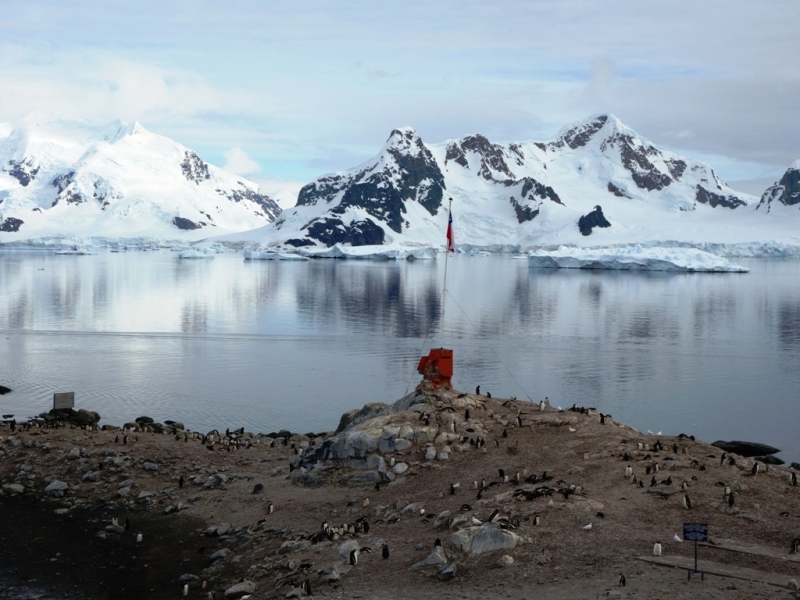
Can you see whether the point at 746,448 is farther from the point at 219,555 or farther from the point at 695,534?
the point at 219,555

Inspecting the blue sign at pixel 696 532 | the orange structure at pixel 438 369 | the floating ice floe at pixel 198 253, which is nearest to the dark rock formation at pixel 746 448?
the orange structure at pixel 438 369

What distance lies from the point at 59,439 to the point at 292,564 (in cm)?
1008

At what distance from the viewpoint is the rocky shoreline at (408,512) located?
11.0 metres

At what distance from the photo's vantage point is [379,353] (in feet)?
134

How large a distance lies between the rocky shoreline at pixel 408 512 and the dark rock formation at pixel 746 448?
22.5 feet

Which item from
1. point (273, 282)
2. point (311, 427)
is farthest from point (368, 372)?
point (273, 282)

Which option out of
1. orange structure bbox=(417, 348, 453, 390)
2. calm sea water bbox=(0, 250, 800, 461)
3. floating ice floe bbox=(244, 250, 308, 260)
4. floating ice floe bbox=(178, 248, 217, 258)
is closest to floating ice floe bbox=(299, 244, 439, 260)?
floating ice floe bbox=(244, 250, 308, 260)

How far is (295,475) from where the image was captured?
1670cm

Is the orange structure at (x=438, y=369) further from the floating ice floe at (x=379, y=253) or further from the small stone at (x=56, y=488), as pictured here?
the floating ice floe at (x=379, y=253)

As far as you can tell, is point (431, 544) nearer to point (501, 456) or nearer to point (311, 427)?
point (501, 456)

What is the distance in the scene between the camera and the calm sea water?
95.5 ft

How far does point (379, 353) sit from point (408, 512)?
90.0 feet

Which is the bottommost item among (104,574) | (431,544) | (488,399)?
(104,574)

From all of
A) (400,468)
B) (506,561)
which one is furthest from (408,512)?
(506,561)
